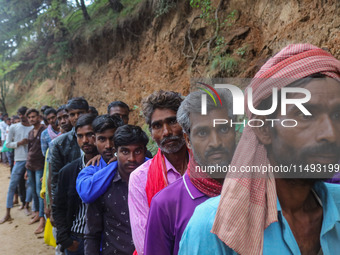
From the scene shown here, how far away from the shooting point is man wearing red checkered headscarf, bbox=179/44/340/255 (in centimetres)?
87

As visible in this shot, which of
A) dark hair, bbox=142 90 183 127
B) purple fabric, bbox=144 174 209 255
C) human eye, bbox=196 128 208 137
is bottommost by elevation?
purple fabric, bbox=144 174 209 255

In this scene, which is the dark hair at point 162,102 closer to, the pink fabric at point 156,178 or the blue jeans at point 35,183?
the pink fabric at point 156,178

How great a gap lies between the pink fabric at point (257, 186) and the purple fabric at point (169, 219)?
459mm

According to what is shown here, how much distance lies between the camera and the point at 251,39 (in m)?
5.05

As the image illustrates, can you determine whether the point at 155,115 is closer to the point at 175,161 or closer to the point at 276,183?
the point at 175,161

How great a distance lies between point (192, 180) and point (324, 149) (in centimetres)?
70

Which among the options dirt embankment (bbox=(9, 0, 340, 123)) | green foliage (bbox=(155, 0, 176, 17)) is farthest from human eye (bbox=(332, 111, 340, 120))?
green foliage (bbox=(155, 0, 176, 17))

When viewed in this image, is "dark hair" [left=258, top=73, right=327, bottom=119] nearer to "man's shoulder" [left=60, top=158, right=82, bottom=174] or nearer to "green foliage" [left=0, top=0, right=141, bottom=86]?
"man's shoulder" [left=60, top=158, right=82, bottom=174]

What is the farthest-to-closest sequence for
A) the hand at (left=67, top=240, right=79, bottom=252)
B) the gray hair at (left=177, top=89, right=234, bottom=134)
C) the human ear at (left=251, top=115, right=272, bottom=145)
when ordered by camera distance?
the hand at (left=67, top=240, right=79, bottom=252) < the gray hair at (left=177, top=89, right=234, bottom=134) < the human ear at (left=251, top=115, right=272, bottom=145)

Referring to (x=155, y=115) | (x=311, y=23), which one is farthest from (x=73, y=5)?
(x=155, y=115)

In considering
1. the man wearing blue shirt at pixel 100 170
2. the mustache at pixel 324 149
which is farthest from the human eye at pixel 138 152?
the mustache at pixel 324 149

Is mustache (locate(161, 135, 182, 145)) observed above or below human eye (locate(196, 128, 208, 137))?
below

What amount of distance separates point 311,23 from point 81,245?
424cm

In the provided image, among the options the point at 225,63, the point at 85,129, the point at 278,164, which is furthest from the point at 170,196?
the point at 225,63
